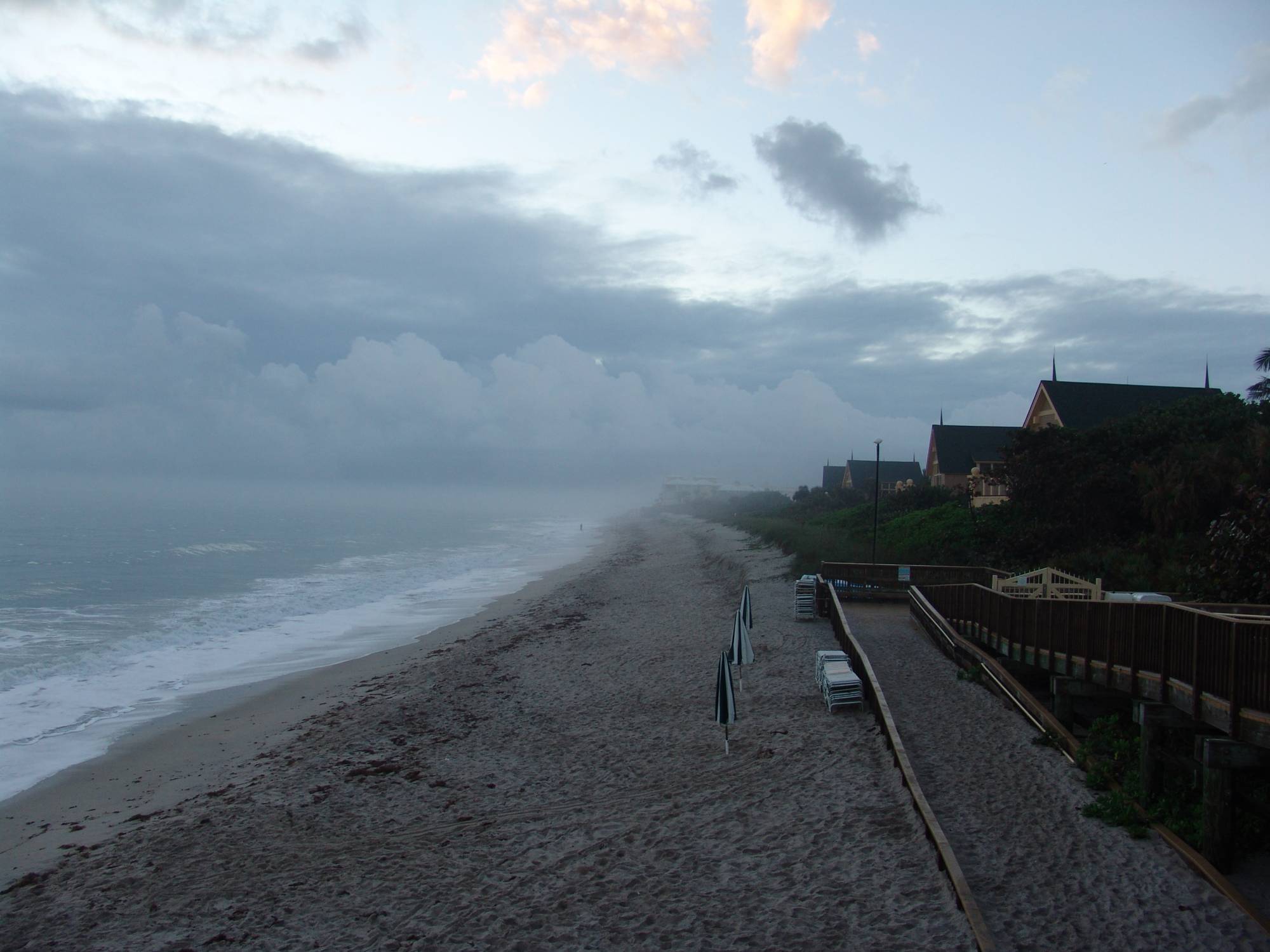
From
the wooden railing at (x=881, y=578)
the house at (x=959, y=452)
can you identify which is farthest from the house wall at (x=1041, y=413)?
the wooden railing at (x=881, y=578)

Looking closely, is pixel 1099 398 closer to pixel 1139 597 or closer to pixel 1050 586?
pixel 1050 586

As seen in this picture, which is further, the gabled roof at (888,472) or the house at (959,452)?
the gabled roof at (888,472)

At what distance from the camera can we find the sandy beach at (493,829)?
762 centimetres

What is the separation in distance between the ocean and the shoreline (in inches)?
21.6

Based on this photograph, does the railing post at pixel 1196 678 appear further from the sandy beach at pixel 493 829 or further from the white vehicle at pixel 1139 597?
the white vehicle at pixel 1139 597

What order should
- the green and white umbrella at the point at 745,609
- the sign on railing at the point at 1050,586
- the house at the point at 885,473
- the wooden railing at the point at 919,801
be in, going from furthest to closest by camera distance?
the house at the point at 885,473, the green and white umbrella at the point at 745,609, the sign on railing at the point at 1050,586, the wooden railing at the point at 919,801

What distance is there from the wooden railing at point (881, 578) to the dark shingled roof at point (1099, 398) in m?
16.7

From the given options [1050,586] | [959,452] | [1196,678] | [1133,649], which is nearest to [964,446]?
[959,452]

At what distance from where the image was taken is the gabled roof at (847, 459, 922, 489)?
70.6 m

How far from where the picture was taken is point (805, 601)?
23.1 meters

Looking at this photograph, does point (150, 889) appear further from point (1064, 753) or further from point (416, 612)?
point (416, 612)

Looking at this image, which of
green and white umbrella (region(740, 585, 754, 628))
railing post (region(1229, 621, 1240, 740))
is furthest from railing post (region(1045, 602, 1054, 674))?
green and white umbrella (region(740, 585, 754, 628))

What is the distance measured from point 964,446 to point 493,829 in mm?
46726

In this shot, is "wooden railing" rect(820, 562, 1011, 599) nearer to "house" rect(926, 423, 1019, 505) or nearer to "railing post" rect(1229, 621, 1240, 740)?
"railing post" rect(1229, 621, 1240, 740)
